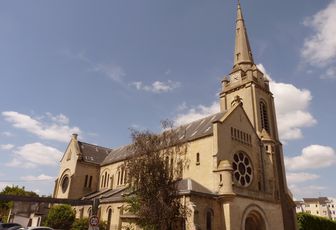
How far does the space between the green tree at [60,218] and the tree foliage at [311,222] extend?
34798 millimetres

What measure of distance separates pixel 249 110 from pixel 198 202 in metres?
18.7

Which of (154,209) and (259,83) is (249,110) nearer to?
(259,83)

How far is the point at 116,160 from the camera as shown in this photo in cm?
4572

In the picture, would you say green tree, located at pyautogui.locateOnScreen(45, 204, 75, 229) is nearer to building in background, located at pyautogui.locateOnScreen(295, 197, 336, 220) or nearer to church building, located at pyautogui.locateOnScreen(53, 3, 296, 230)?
church building, located at pyautogui.locateOnScreen(53, 3, 296, 230)

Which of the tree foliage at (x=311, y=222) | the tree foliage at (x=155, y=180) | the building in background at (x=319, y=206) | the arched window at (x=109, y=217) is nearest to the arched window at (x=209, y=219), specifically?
the tree foliage at (x=155, y=180)

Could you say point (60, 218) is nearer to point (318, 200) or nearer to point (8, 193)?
point (8, 193)

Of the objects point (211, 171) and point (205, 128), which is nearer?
point (211, 171)

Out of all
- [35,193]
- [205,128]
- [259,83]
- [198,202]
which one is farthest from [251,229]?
[35,193]

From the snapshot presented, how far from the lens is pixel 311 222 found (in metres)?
46.2

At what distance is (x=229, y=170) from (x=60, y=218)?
70.1 feet

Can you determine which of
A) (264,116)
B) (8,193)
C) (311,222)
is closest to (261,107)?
(264,116)

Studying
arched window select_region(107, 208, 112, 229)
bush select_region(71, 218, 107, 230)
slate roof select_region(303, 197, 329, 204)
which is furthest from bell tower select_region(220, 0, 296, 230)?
slate roof select_region(303, 197, 329, 204)

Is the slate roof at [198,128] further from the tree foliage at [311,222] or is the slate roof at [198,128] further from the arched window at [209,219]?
the tree foliage at [311,222]

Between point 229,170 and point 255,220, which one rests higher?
point 229,170
